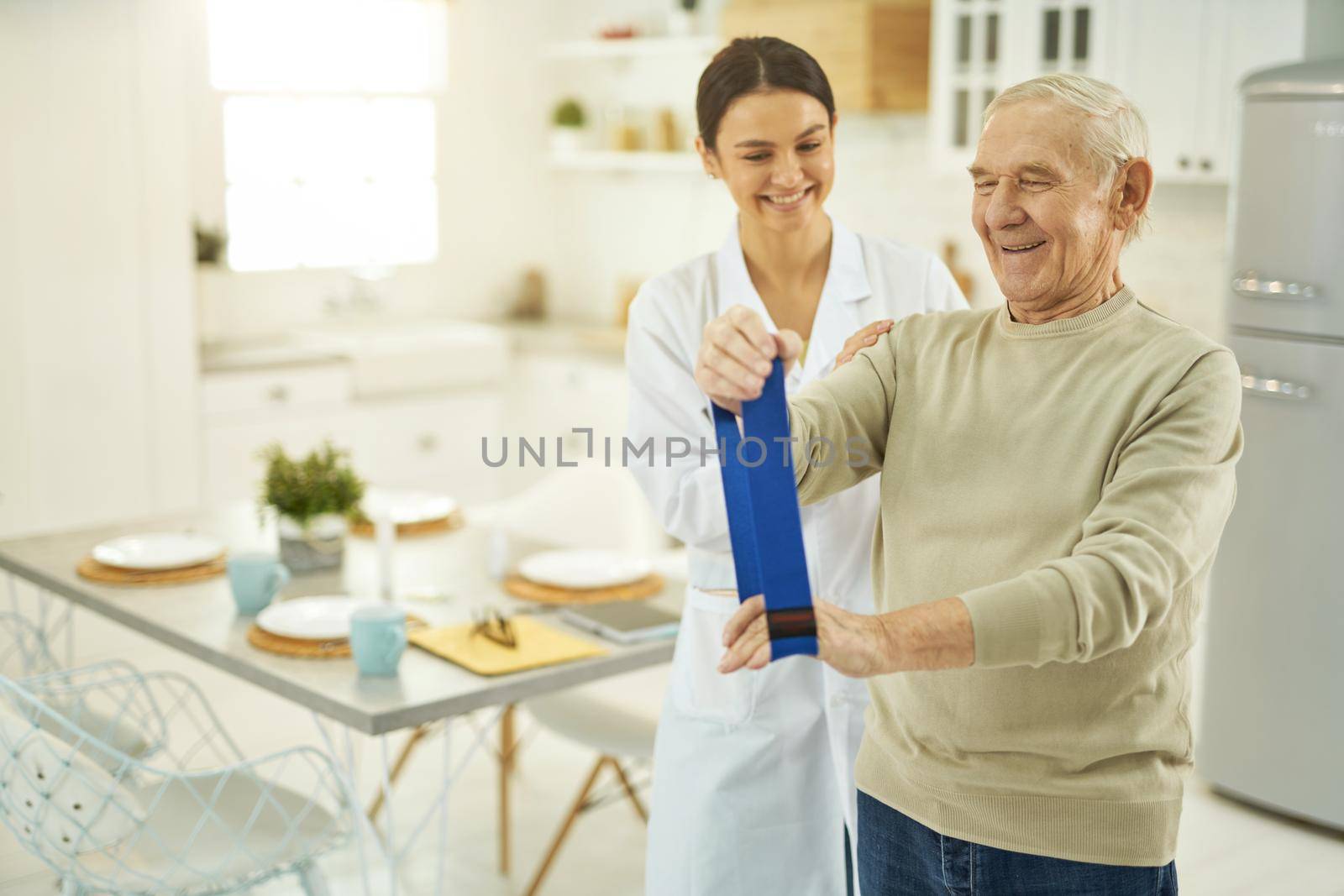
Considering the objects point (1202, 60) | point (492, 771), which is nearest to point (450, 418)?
point (492, 771)

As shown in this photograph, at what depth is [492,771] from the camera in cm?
394

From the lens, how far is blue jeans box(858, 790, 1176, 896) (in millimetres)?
1393

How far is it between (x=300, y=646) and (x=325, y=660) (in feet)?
0.25

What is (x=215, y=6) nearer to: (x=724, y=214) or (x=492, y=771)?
(x=724, y=214)

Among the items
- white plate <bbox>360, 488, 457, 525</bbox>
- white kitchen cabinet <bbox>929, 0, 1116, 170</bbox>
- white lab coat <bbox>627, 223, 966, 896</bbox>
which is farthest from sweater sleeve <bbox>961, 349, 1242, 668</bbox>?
white kitchen cabinet <bbox>929, 0, 1116, 170</bbox>

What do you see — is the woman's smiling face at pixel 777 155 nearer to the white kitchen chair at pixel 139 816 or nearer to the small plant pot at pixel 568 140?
the white kitchen chair at pixel 139 816

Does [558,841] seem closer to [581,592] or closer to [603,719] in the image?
[603,719]

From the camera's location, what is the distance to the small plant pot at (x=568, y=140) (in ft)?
21.4

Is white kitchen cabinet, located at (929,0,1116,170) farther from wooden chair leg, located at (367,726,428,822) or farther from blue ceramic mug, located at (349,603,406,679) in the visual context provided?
blue ceramic mug, located at (349,603,406,679)

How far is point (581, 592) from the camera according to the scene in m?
2.94

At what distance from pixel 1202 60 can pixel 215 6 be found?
12.2ft

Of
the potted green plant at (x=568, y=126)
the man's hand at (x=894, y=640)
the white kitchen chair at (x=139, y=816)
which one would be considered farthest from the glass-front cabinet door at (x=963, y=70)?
the man's hand at (x=894, y=640)

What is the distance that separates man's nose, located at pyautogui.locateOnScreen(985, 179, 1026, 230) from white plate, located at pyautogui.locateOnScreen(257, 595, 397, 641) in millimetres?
1577

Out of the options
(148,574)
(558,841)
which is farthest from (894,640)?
(148,574)
